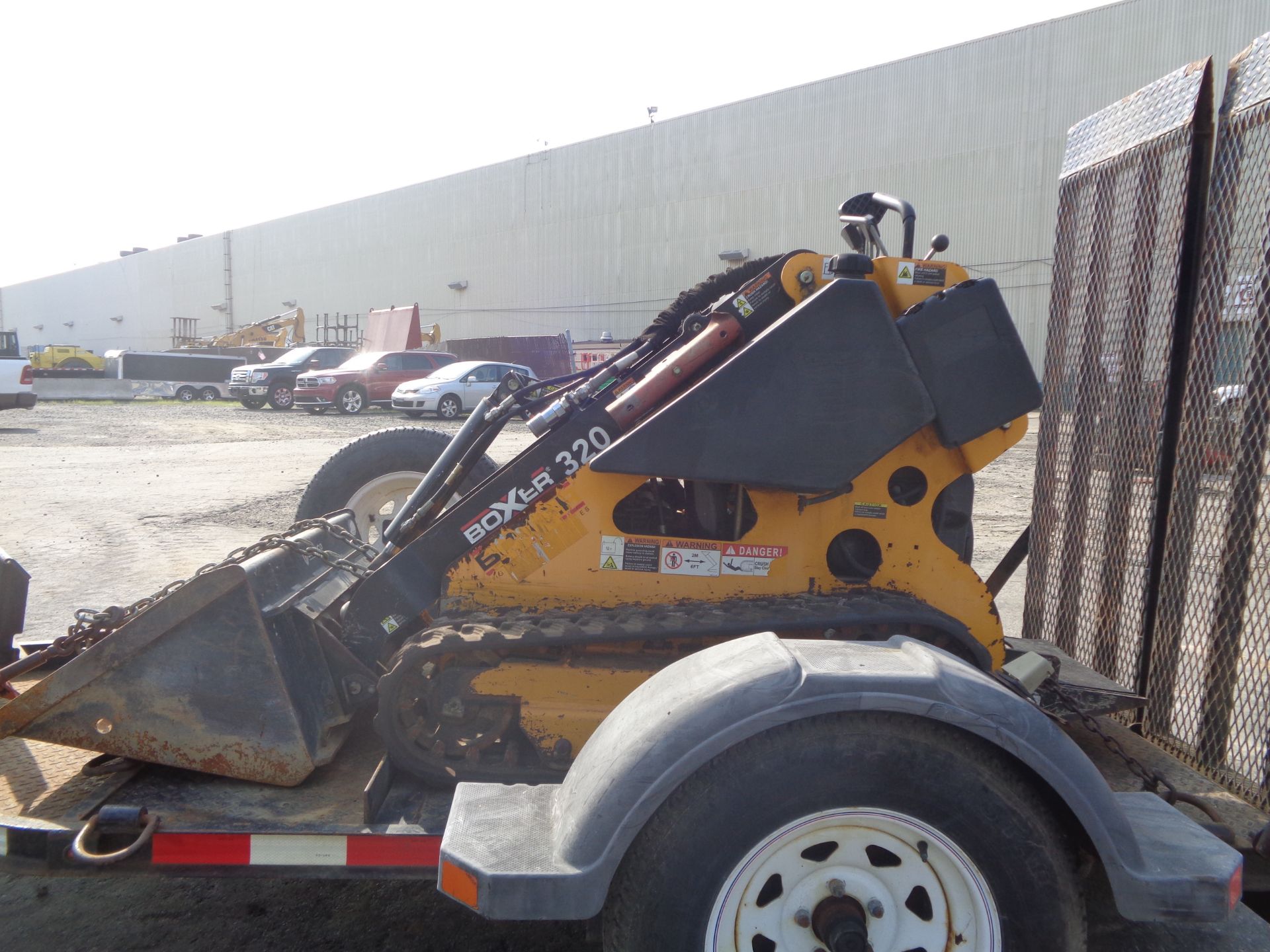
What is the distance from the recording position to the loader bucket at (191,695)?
2.83 metres

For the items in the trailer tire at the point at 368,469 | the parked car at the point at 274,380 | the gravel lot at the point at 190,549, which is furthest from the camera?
the parked car at the point at 274,380

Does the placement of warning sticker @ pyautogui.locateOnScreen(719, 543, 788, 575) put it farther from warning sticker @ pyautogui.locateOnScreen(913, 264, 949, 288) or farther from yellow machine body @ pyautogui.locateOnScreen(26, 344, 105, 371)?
yellow machine body @ pyautogui.locateOnScreen(26, 344, 105, 371)

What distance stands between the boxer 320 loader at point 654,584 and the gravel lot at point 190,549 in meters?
0.55

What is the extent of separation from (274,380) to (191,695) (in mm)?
27494

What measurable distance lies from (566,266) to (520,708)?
40.6 metres

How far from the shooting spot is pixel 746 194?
118 feet

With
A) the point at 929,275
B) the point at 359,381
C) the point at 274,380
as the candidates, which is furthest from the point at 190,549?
the point at 274,380

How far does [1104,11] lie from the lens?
91.6 feet

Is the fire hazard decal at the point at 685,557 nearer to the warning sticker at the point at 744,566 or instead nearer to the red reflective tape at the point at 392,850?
the warning sticker at the point at 744,566

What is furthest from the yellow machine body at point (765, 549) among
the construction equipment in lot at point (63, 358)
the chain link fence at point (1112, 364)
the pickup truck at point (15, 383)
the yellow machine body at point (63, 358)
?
the yellow machine body at point (63, 358)

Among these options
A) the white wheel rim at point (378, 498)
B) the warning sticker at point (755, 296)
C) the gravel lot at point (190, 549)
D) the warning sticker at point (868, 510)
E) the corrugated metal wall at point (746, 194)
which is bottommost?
the gravel lot at point (190, 549)

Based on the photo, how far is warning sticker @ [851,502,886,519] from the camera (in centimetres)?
315

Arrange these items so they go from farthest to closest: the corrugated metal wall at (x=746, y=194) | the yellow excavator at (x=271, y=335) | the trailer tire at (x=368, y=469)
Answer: the yellow excavator at (x=271, y=335), the corrugated metal wall at (x=746, y=194), the trailer tire at (x=368, y=469)

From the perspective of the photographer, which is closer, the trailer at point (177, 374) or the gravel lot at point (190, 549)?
the gravel lot at point (190, 549)
